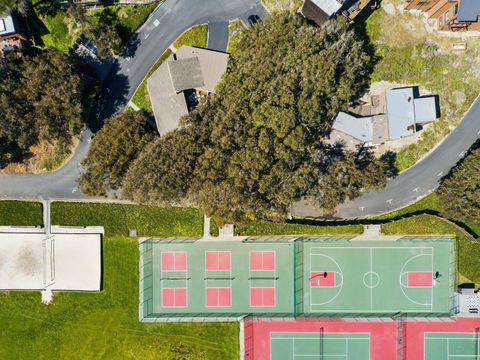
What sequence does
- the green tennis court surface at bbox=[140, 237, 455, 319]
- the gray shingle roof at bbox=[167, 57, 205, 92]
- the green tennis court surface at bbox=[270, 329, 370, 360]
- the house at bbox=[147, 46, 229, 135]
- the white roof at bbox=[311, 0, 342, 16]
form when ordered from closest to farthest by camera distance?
the white roof at bbox=[311, 0, 342, 16], the gray shingle roof at bbox=[167, 57, 205, 92], the house at bbox=[147, 46, 229, 135], the green tennis court surface at bbox=[140, 237, 455, 319], the green tennis court surface at bbox=[270, 329, 370, 360]

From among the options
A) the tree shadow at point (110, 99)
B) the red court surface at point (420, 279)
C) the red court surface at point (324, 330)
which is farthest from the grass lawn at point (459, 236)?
the tree shadow at point (110, 99)

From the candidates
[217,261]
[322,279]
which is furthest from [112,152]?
[322,279]

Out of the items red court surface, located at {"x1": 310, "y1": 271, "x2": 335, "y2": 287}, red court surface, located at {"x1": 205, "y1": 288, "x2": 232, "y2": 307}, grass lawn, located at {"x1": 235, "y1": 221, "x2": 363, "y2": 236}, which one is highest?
grass lawn, located at {"x1": 235, "y1": 221, "x2": 363, "y2": 236}

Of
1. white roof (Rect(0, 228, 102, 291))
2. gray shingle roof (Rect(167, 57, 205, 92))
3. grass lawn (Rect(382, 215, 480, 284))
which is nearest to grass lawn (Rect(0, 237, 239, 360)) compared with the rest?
white roof (Rect(0, 228, 102, 291))

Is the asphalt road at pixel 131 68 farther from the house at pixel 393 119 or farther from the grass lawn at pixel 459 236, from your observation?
the grass lawn at pixel 459 236

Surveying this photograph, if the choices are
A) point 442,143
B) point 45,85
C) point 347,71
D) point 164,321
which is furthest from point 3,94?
point 442,143

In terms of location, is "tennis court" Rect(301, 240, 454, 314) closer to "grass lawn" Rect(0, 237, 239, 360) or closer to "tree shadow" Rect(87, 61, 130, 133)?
"grass lawn" Rect(0, 237, 239, 360)

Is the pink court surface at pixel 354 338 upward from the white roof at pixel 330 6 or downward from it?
downward

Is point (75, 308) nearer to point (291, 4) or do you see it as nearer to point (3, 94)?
point (3, 94)
